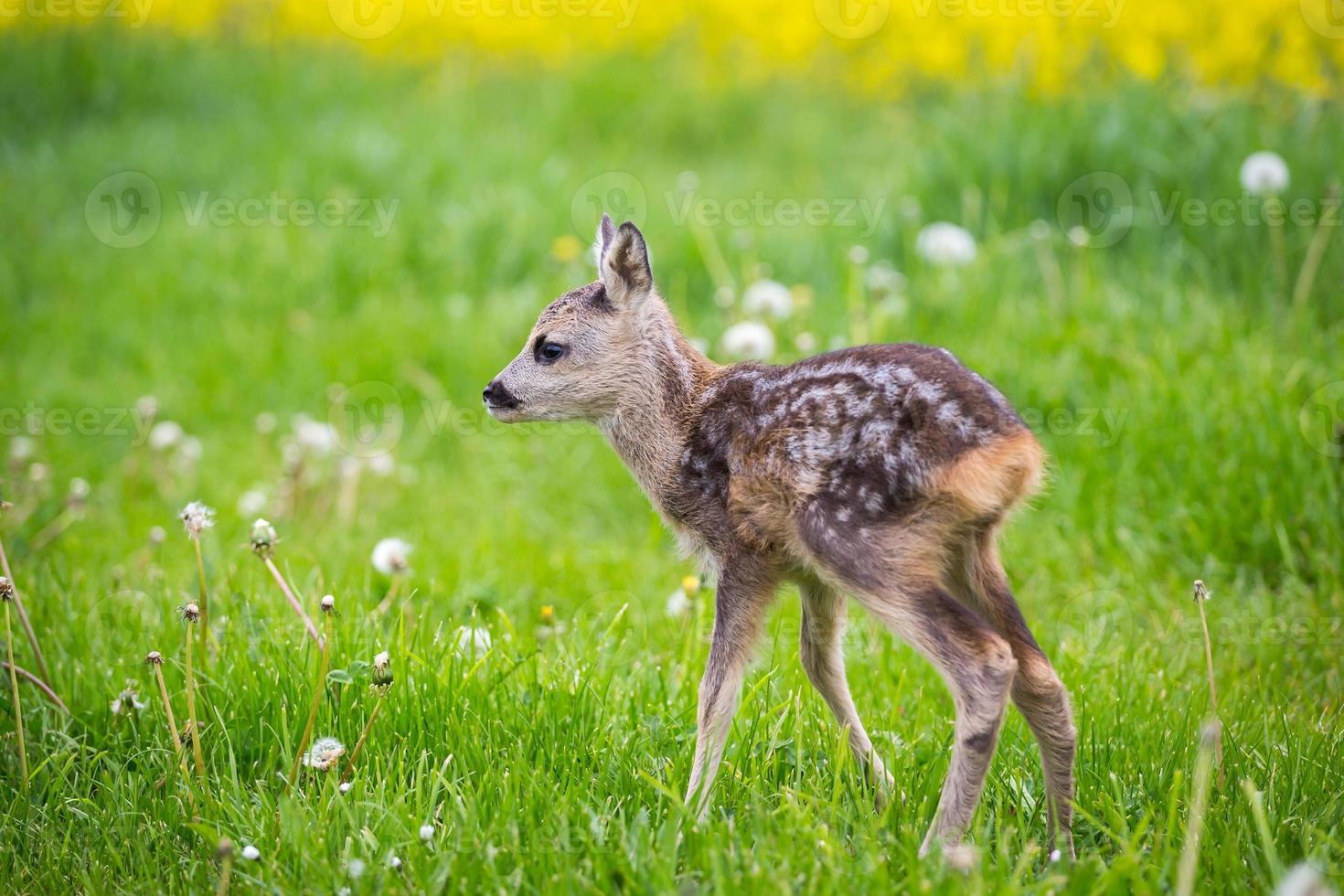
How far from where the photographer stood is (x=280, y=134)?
11.2 metres

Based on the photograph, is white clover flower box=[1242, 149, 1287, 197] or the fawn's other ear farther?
white clover flower box=[1242, 149, 1287, 197]

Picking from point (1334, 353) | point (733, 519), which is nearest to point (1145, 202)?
point (1334, 353)

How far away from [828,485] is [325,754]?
164 cm

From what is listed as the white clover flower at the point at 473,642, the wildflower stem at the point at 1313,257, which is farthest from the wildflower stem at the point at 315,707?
the wildflower stem at the point at 1313,257

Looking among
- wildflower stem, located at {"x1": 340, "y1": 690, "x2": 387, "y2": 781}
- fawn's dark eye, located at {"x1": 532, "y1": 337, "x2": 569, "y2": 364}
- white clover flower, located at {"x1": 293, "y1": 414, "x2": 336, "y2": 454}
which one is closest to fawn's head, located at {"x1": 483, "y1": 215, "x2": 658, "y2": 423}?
fawn's dark eye, located at {"x1": 532, "y1": 337, "x2": 569, "y2": 364}

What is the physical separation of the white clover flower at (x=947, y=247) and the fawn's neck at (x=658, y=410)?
11.6 feet

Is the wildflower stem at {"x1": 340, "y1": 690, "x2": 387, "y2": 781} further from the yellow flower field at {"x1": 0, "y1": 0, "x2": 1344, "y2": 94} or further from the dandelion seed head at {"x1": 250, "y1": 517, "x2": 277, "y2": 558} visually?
the yellow flower field at {"x1": 0, "y1": 0, "x2": 1344, "y2": 94}

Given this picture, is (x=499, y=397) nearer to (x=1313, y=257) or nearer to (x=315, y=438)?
(x=315, y=438)

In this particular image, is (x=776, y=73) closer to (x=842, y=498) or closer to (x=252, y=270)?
(x=252, y=270)

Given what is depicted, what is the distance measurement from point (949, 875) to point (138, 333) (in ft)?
25.5

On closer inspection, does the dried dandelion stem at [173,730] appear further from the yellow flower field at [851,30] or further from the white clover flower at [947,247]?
the yellow flower field at [851,30]

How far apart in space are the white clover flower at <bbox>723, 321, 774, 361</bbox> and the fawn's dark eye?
1.99 m

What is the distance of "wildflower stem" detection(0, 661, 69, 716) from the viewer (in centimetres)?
416

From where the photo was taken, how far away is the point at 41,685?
417cm
